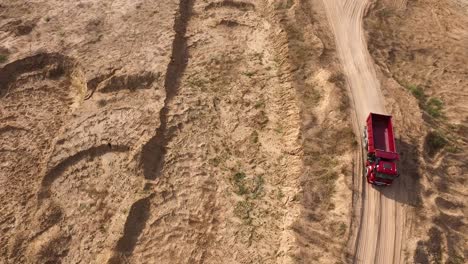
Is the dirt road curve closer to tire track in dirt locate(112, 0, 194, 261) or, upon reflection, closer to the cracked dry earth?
the cracked dry earth

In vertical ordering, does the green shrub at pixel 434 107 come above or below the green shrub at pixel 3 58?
below

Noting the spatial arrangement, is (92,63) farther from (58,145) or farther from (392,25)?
(392,25)

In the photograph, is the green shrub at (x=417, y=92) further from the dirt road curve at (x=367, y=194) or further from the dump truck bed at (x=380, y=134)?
the dump truck bed at (x=380, y=134)

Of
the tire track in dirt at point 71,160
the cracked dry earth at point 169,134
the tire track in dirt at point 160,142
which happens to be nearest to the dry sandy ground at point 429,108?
the cracked dry earth at point 169,134

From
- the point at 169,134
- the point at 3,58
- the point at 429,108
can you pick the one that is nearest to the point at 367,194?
the point at 429,108

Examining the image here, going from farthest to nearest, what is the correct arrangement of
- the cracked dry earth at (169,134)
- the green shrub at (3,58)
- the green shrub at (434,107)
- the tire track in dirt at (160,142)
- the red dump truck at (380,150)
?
1. the green shrub at (3,58)
2. the green shrub at (434,107)
3. the tire track in dirt at (160,142)
4. the cracked dry earth at (169,134)
5. the red dump truck at (380,150)

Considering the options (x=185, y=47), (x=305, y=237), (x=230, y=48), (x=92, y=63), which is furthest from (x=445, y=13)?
(x=92, y=63)
